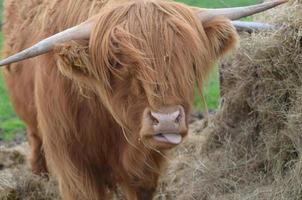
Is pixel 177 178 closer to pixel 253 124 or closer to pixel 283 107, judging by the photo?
pixel 253 124

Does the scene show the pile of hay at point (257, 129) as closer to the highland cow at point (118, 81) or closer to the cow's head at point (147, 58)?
the highland cow at point (118, 81)

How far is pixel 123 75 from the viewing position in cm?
354

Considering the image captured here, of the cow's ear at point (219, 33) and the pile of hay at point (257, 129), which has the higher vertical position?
the cow's ear at point (219, 33)

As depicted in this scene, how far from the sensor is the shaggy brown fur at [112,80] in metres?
3.46

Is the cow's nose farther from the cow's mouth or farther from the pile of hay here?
the pile of hay

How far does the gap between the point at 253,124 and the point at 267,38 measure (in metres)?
0.69

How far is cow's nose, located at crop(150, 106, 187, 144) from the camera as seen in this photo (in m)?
3.33

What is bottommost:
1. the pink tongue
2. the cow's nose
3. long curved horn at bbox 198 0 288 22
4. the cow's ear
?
the pink tongue

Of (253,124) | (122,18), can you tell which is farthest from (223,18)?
(253,124)

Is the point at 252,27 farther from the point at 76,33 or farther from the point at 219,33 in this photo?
the point at 76,33

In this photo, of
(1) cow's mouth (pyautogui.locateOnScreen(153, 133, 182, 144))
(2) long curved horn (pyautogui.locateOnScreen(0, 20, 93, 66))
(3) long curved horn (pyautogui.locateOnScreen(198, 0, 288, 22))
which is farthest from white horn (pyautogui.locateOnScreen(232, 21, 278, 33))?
(1) cow's mouth (pyautogui.locateOnScreen(153, 133, 182, 144))

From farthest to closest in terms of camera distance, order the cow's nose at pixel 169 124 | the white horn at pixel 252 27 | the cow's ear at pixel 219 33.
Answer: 1. the white horn at pixel 252 27
2. the cow's ear at pixel 219 33
3. the cow's nose at pixel 169 124

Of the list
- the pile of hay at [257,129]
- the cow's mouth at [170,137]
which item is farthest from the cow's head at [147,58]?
the pile of hay at [257,129]

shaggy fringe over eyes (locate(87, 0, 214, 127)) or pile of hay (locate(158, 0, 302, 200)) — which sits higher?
shaggy fringe over eyes (locate(87, 0, 214, 127))
